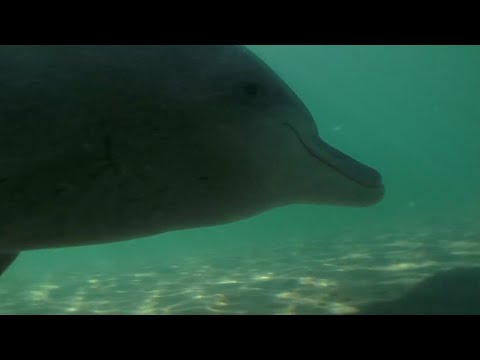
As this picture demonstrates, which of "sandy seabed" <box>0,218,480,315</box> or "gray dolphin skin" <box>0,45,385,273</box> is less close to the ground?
"gray dolphin skin" <box>0,45,385,273</box>

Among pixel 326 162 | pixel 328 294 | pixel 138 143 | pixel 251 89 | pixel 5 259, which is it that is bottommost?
pixel 328 294

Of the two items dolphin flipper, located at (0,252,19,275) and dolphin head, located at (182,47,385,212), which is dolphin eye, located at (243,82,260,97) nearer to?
dolphin head, located at (182,47,385,212)

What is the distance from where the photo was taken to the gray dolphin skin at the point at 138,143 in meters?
2.83

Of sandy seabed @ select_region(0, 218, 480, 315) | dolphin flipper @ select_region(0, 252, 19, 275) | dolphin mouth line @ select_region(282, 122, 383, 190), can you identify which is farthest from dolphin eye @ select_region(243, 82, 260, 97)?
dolphin flipper @ select_region(0, 252, 19, 275)

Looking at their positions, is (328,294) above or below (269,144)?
below

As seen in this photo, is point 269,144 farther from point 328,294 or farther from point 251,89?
point 328,294

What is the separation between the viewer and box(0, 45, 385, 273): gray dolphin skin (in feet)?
9.28

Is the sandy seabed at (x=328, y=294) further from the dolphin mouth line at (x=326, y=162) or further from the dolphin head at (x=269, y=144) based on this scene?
the dolphin head at (x=269, y=144)

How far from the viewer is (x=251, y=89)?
130 inches

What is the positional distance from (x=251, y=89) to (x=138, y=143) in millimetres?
1059

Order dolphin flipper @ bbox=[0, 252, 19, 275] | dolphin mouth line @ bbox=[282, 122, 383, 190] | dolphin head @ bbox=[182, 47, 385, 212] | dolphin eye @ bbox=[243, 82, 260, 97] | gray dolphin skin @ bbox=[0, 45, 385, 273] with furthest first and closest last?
dolphin flipper @ bbox=[0, 252, 19, 275] → dolphin mouth line @ bbox=[282, 122, 383, 190] → dolphin eye @ bbox=[243, 82, 260, 97] → dolphin head @ bbox=[182, 47, 385, 212] → gray dolphin skin @ bbox=[0, 45, 385, 273]

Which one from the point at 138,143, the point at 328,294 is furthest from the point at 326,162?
the point at 328,294
